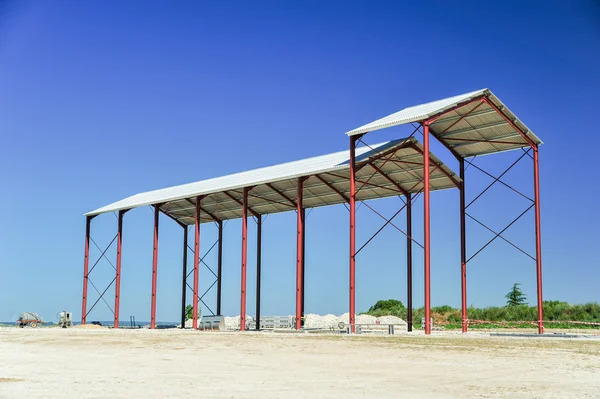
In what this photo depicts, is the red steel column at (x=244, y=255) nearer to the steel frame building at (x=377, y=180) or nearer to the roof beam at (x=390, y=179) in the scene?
the steel frame building at (x=377, y=180)

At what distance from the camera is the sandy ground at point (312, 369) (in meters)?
14.0

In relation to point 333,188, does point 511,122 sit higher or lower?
higher

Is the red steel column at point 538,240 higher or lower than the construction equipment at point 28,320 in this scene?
higher

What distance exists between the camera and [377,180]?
4031cm

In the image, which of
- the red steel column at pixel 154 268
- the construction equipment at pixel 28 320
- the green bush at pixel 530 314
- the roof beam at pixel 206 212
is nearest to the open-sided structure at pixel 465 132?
the green bush at pixel 530 314

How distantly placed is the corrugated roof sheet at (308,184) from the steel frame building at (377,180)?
0.19 ft

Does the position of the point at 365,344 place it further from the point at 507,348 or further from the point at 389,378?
the point at 389,378

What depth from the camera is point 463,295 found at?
3684cm

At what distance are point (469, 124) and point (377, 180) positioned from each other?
6.94m

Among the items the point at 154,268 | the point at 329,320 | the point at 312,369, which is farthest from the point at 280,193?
the point at 312,369

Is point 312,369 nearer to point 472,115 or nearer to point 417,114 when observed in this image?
point 417,114

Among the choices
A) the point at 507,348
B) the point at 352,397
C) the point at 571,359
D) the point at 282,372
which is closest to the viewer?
the point at 352,397

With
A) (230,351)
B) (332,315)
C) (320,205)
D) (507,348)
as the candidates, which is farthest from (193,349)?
(332,315)

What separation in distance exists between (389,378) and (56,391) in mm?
7072
